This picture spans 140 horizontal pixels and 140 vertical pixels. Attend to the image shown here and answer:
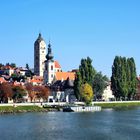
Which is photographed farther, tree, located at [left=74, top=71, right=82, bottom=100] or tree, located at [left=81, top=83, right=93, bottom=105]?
tree, located at [left=74, top=71, right=82, bottom=100]

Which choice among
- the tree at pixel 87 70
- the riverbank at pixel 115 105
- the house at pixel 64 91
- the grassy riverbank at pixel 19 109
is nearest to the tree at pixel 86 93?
the tree at pixel 87 70

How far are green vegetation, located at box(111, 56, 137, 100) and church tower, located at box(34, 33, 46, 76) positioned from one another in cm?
5009

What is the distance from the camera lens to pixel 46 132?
54812 mm

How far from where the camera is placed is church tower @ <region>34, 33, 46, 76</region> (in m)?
167

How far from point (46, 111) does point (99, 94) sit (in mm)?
33759

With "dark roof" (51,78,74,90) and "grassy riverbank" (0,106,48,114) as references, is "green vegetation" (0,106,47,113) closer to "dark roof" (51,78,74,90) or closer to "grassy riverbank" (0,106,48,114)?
"grassy riverbank" (0,106,48,114)

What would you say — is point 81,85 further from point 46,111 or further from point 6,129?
point 6,129

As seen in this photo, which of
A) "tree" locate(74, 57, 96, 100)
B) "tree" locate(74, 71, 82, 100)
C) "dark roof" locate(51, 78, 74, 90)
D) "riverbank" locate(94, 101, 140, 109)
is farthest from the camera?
"dark roof" locate(51, 78, 74, 90)

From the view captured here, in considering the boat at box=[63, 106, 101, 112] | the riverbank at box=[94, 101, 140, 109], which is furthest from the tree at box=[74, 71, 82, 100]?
the boat at box=[63, 106, 101, 112]

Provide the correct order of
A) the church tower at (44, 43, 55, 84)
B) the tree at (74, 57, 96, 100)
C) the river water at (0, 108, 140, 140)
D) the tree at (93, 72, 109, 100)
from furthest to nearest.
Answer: the church tower at (44, 43, 55, 84)
the tree at (93, 72, 109, 100)
the tree at (74, 57, 96, 100)
the river water at (0, 108, 140, 140)

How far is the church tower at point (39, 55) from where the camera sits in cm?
16738

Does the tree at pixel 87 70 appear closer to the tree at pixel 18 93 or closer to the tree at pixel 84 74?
the tree at pixel 84 74

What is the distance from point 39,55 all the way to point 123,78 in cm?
5592

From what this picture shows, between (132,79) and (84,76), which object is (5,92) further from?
(132,79)
